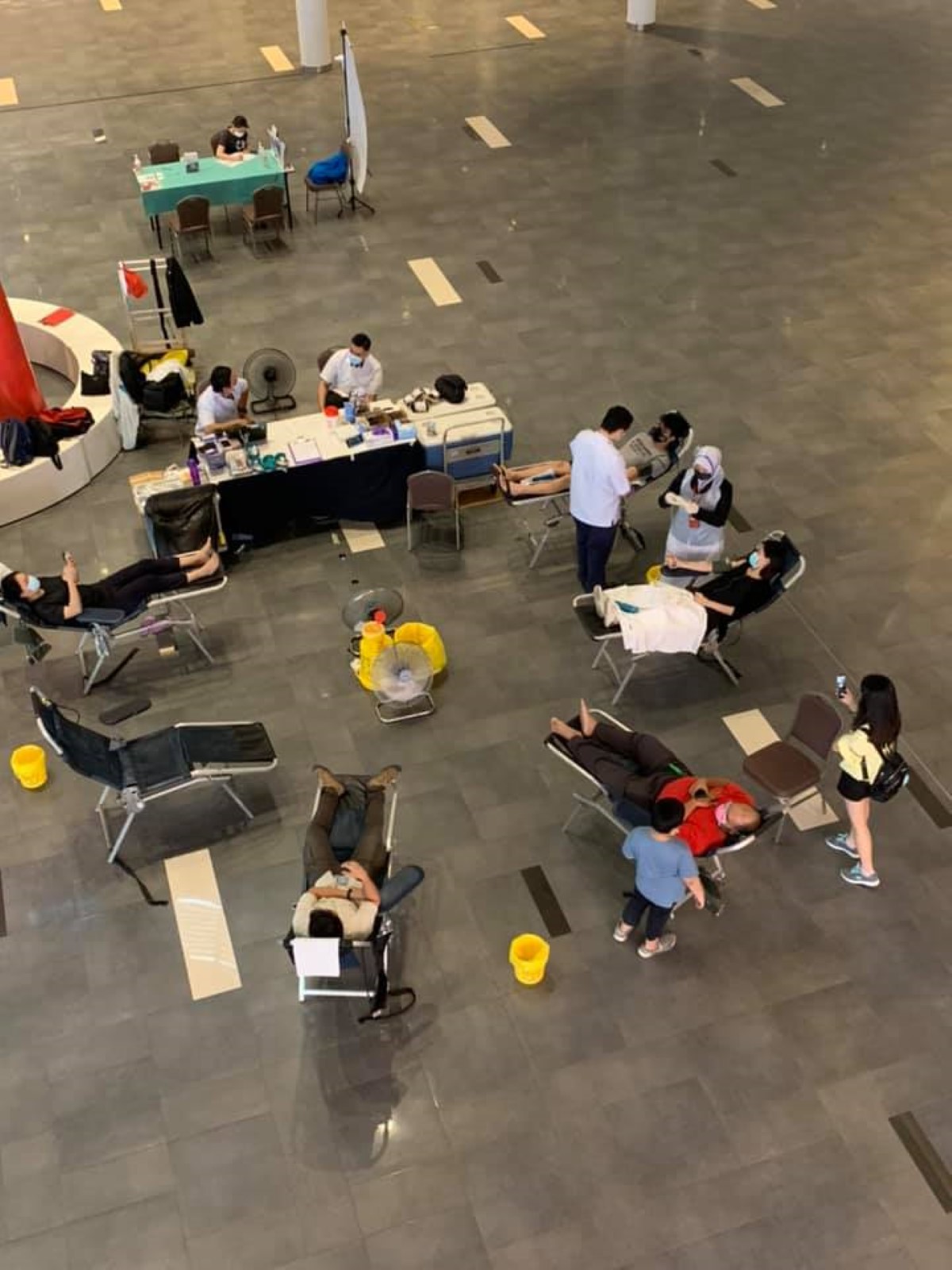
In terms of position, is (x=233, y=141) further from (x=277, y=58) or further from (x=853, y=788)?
(x=853, y=788)

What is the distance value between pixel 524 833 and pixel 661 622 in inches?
62.6

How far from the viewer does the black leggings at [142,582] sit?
24.8 ft

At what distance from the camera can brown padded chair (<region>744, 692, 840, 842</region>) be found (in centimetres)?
657

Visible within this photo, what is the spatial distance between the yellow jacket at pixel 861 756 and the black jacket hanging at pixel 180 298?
6.95m

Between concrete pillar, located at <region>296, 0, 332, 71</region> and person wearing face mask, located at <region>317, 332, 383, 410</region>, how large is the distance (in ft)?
29.2

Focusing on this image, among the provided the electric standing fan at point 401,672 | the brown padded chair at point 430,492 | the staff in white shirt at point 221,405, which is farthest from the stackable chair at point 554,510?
the staff in white shirt at point 221,405

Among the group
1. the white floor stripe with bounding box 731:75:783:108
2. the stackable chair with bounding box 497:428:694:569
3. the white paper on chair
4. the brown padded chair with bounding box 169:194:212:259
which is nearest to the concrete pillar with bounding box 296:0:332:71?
the brown padded chair with bounding box 169:194:212:259

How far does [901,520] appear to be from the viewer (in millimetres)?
9070

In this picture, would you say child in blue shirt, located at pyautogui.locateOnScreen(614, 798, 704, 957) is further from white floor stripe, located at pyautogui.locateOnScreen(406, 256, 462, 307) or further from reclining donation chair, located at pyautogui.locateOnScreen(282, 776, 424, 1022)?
white floor stripe, located at pyautogui.locateOnScreen(406, 256, 462, 307)

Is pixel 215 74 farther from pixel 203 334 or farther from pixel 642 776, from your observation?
pixel 642 776

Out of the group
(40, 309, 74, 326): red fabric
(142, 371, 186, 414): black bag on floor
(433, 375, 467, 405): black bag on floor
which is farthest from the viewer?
(40, 309, 74, 326): red fabric

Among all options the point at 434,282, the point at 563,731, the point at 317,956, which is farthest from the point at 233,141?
the point at 317,956

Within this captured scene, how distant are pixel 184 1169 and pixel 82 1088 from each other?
70 centimetres

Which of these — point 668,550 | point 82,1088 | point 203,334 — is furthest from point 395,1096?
point 203,334
